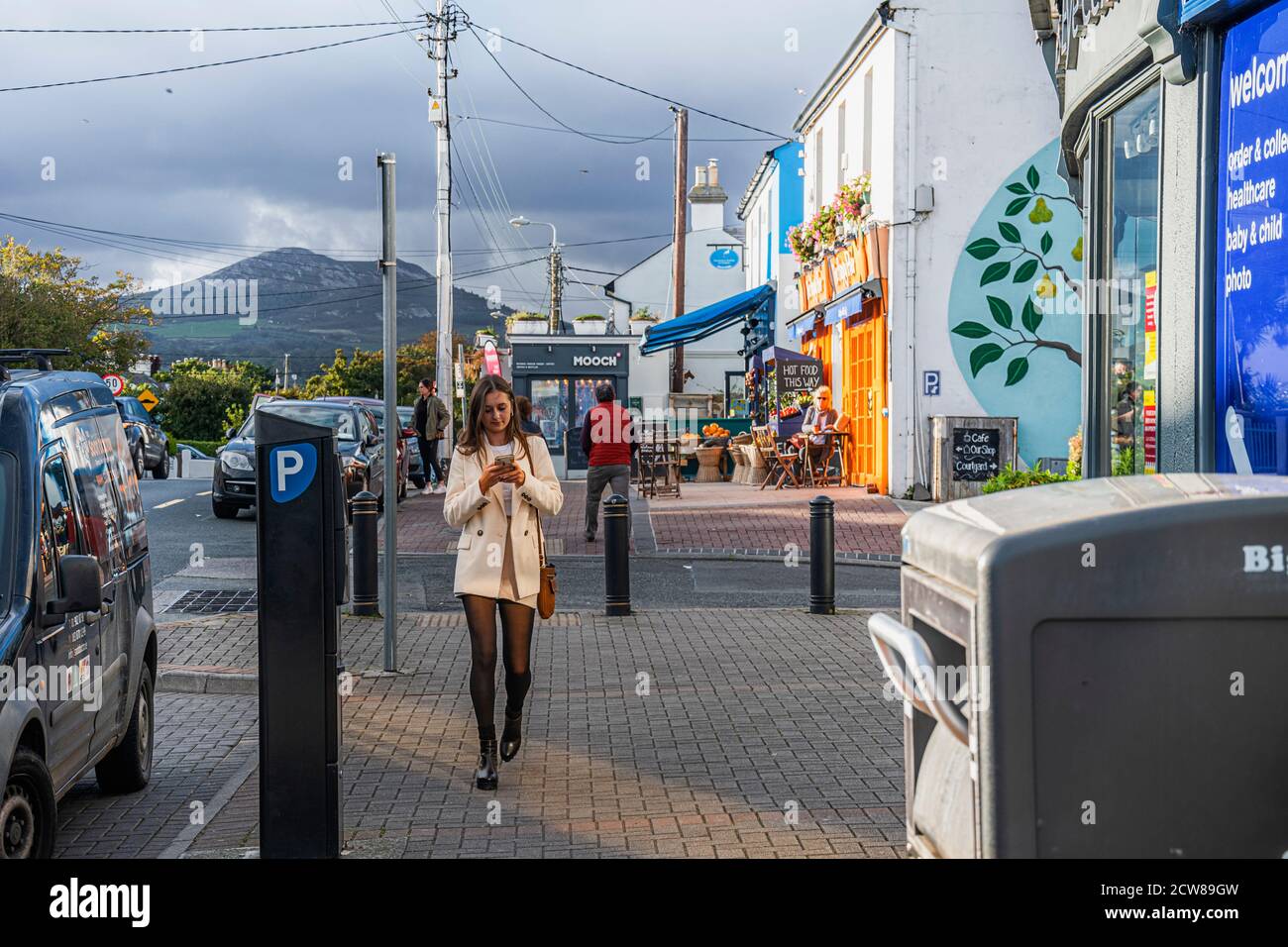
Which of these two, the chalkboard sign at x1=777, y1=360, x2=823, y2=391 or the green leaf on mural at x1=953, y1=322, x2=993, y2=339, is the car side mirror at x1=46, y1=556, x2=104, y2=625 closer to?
the green leaf on mural at x1=953, y1=322, x2=993, y2=339

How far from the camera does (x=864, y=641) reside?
10.3 meters

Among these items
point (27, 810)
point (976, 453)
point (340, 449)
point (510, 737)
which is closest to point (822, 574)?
point (510, 737)

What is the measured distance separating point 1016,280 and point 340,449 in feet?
34.0

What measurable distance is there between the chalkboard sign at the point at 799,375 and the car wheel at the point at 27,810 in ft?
73.8

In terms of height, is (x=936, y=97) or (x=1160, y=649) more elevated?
(x=936, y=97)

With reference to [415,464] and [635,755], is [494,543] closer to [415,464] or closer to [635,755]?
[635,755]

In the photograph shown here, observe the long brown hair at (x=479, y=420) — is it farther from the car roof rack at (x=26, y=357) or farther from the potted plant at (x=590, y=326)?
the potted plant at (x=590, y=326)

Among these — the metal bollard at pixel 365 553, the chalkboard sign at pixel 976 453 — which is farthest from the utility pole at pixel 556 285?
the metal bollard at pixel 365 553

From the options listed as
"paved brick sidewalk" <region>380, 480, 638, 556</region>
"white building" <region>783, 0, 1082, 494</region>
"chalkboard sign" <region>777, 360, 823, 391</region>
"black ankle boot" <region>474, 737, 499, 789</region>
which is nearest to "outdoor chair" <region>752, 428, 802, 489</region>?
"chalkboard sign" <region>777, 360, 823, 391</region>

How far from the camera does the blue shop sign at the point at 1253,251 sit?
7086 millimetres

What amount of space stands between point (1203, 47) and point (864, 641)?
456 centimetres

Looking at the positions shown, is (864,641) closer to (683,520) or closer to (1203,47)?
(1203,47)
